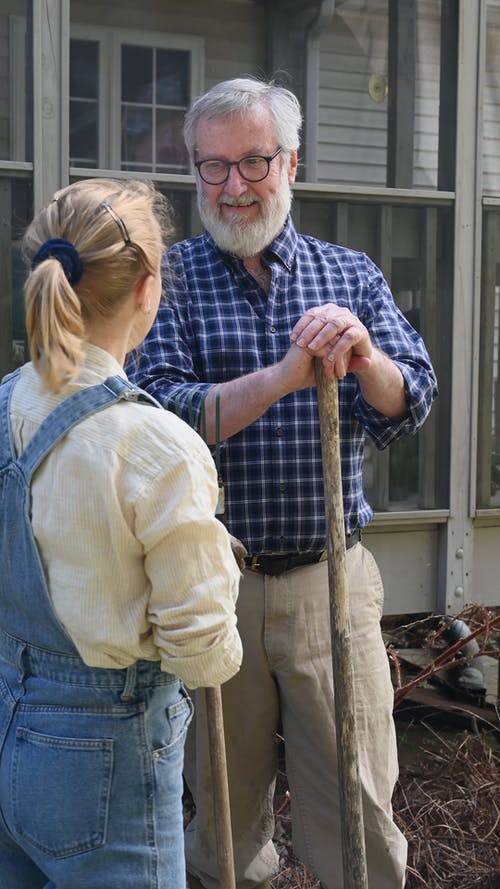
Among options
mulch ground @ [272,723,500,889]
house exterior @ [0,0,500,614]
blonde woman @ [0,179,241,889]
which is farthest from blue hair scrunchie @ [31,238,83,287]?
house exterior @ [0,0,500,614]

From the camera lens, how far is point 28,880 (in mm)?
1941

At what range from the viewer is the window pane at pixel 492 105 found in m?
4.89

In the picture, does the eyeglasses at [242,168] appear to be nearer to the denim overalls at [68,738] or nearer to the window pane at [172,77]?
the denim overalls at [68,738]

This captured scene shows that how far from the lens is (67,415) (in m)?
1.77

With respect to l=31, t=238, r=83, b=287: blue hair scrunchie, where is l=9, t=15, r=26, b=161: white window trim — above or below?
above

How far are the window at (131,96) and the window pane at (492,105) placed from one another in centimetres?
130

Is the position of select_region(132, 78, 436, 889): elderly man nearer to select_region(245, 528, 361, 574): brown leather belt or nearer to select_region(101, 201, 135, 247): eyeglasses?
select_region(245, 528, 361, 574): brown leather belt

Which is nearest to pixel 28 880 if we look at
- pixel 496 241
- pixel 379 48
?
pixel 496 241

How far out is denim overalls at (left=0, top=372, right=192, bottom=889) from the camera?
178 centimetres

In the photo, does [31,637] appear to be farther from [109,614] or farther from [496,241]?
[496,241]

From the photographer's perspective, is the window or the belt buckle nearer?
the belt buckle

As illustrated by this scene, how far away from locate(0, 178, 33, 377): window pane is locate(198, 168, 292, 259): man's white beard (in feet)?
4.81

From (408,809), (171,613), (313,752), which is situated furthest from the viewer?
(408,809)

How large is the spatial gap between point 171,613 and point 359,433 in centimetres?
132
